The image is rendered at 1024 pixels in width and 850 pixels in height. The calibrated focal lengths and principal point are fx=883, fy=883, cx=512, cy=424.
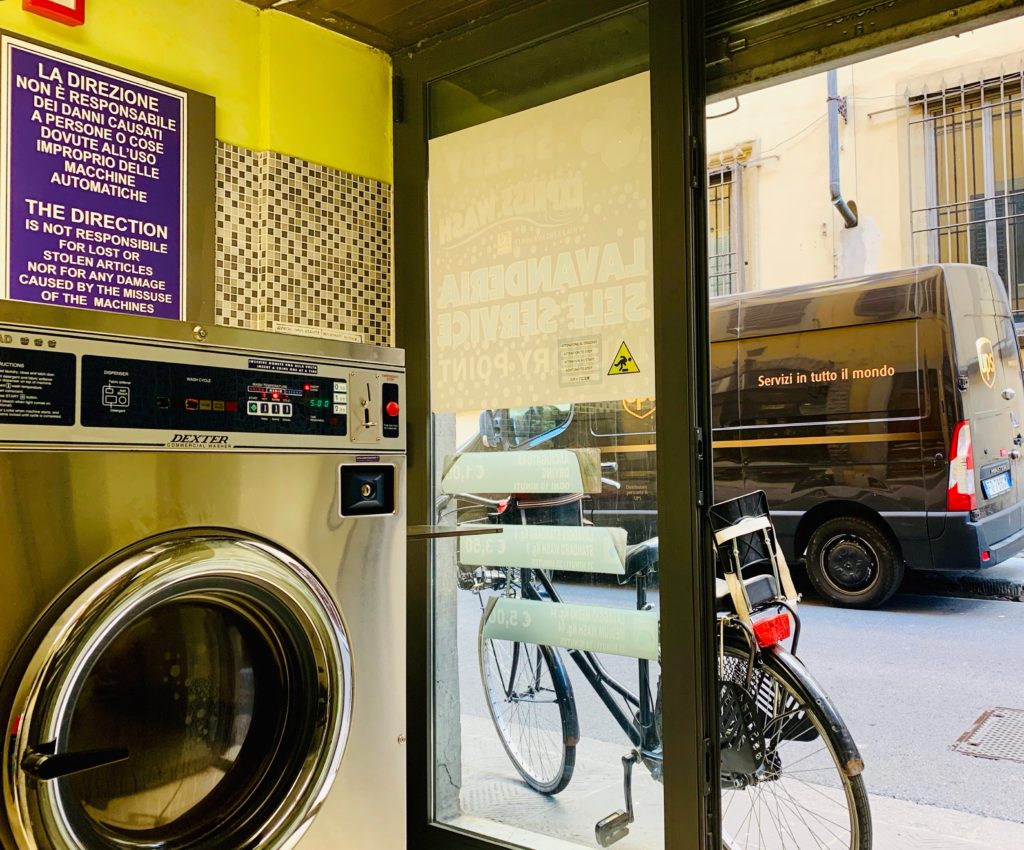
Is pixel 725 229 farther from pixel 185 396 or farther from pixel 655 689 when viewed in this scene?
pixel 185 396

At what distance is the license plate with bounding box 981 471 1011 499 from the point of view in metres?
4.93

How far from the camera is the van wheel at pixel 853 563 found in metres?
5.15

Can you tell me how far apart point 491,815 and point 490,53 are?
71.1 inches

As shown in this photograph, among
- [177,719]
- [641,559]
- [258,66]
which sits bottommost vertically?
[177,719]

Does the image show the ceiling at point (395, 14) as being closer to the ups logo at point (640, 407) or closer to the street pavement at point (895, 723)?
the ups logo at point (640, 407)

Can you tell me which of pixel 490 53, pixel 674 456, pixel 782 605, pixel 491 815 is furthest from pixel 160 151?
pixel 782 605

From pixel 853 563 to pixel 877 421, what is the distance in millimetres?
881

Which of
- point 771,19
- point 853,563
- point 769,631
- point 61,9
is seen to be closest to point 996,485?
point 853,563

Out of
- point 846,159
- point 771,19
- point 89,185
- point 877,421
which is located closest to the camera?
point 771,19

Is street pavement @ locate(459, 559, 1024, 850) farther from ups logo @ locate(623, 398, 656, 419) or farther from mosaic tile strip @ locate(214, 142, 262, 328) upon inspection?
mosaic tile strip @ locate(214, 142, 262, 328)

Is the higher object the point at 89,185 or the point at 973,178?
the point at 973,178

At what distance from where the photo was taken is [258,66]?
2.12 m

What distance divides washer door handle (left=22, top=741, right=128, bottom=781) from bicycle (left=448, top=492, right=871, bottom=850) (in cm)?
107

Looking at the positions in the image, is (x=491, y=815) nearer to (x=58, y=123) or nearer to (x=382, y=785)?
(x=382, y=785)
